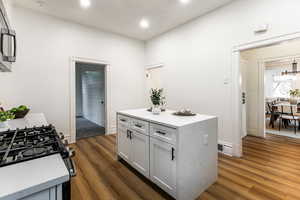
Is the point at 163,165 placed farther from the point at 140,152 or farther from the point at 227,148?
the point at 227,148

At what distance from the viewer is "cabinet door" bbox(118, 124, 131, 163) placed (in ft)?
7.85

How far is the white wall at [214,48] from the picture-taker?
2.41 m

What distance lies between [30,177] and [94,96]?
18.7 ft

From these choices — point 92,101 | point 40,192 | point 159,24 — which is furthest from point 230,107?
point 92,101

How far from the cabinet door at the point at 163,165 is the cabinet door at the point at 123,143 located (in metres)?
0.62

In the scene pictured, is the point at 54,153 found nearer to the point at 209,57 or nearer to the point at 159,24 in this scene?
the point at 209,57

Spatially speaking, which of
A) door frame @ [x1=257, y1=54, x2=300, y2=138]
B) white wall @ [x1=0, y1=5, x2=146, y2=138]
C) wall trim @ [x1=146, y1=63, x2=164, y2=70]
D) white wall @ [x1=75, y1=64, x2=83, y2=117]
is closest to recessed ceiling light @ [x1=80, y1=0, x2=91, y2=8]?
white wall @ [x1=0, y1=5, x2=146, y2=138]

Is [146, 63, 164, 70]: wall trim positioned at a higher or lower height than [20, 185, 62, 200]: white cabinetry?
higher

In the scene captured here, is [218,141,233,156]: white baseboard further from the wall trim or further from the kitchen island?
the kitchen island

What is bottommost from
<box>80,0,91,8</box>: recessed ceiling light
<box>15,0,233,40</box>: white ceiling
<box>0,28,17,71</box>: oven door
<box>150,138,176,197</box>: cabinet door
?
<box>150,138,176,197</box>: cabinet door

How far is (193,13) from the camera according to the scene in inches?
132

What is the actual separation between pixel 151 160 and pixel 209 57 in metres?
2.58

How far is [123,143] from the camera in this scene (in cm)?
252

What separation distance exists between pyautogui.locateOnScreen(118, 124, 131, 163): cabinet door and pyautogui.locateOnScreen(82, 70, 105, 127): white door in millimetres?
2644
